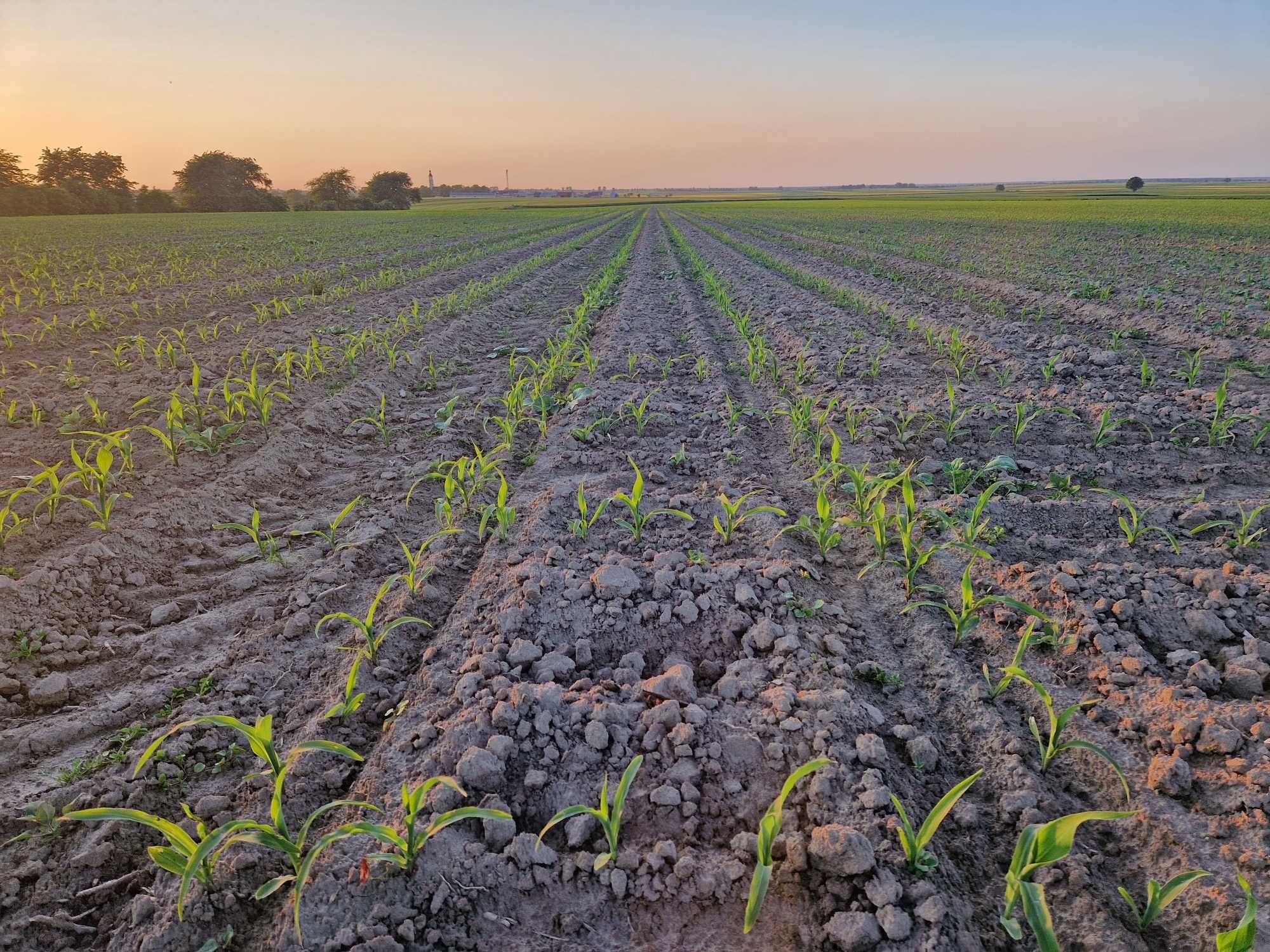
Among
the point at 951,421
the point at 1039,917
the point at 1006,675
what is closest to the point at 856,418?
the point at 951,421

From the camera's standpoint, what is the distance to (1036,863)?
5.06 ft

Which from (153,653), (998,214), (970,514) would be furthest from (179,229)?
(998,214)

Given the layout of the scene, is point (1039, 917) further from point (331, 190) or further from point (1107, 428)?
point (331, 190)

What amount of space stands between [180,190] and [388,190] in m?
20.5

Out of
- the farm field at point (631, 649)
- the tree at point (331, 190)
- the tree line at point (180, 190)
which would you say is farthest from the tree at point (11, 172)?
the farm field at point (631, 649)

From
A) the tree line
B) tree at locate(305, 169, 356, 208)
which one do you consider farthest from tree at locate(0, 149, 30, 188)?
tree at locate(305, 169, 356, 208)

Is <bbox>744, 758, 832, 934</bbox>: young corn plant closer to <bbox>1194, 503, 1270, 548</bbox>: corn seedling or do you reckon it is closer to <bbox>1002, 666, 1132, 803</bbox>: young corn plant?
<bbox>1002, 666, 1132, 803</bbox>: young corn plant

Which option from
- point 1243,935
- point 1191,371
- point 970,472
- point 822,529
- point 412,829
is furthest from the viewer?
point 1191,371

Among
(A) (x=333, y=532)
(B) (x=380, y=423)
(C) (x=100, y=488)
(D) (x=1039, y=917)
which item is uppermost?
(B) (x=380, y=423)

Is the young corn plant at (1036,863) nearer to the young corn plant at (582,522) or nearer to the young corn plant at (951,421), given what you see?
the young corn plant at (582,522)

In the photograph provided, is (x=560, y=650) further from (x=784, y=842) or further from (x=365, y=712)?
(x=784, y=842)

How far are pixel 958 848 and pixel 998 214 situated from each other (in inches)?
1590

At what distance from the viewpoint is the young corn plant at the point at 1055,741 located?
1855mm

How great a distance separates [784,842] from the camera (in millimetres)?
1757
